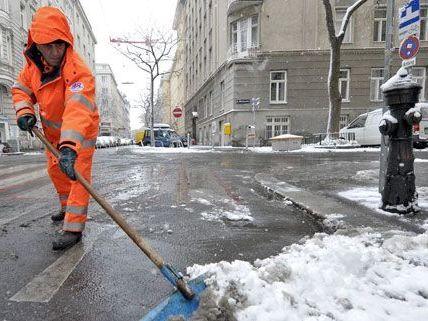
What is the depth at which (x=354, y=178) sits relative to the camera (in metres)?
6.88

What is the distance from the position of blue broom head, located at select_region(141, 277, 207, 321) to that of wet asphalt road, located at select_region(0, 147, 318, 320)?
26 cm

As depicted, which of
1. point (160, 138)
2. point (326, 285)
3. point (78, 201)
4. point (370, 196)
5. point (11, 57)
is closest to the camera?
point (326, 285)

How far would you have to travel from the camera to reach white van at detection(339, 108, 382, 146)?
57.6 ft

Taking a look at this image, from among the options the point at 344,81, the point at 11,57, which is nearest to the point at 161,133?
the point at 11,57

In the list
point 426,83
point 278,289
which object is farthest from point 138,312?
point 426,83

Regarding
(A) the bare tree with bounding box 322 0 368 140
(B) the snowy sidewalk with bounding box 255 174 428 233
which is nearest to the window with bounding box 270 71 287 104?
(A) the bare tree with bounding box 322 0 368 140

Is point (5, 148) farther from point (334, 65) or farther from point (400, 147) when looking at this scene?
point (400, 147)

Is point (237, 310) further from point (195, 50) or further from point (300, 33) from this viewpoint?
point (195, 50)

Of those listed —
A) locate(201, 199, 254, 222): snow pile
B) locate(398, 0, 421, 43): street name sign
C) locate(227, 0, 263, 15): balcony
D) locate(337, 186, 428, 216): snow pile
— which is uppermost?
locate(227, 0, 263, 15): balcony

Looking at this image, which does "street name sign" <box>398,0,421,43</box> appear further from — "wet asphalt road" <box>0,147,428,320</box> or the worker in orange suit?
the worker in orange suit

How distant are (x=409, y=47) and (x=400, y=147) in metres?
1.32

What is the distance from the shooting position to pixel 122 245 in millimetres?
3066

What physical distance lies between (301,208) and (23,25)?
1415 inches

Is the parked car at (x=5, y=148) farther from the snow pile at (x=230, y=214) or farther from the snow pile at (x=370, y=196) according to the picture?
the snow pile at (x=370, y=196)
